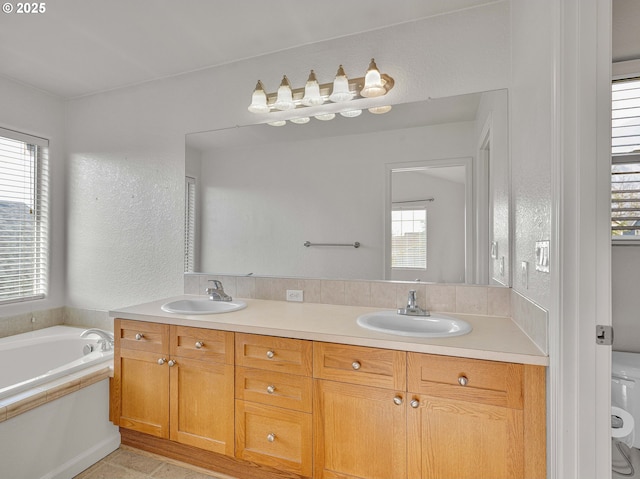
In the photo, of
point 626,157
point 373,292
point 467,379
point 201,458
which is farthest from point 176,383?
point 626,157

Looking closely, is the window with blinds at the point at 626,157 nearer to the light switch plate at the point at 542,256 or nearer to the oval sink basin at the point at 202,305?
the light switch plate at the point at 542,256

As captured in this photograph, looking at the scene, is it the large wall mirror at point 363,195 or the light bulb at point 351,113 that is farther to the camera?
the light bulb at point 351,113

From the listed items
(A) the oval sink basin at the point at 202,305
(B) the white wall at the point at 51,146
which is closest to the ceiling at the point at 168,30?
(B) the white wall at the point at 51,146

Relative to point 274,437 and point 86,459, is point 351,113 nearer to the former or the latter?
point 274,437

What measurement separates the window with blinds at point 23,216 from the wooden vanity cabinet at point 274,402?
222 centimetres

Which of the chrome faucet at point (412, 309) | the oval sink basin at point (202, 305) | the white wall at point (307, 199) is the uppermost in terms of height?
the white wall at point (307, 199)

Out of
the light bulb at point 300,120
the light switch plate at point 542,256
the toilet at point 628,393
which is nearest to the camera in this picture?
the light switch plate at point 542,256

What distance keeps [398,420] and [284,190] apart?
58.5 inches

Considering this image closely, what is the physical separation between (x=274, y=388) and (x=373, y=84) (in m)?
1.71

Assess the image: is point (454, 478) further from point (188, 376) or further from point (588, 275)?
point (188, 376)

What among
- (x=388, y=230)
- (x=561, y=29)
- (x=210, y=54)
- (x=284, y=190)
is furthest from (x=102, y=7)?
(x=561, y=29)

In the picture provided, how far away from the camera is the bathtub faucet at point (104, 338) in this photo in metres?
2.45

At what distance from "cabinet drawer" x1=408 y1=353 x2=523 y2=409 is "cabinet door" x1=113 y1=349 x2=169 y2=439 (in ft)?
4.42

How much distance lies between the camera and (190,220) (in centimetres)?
254
